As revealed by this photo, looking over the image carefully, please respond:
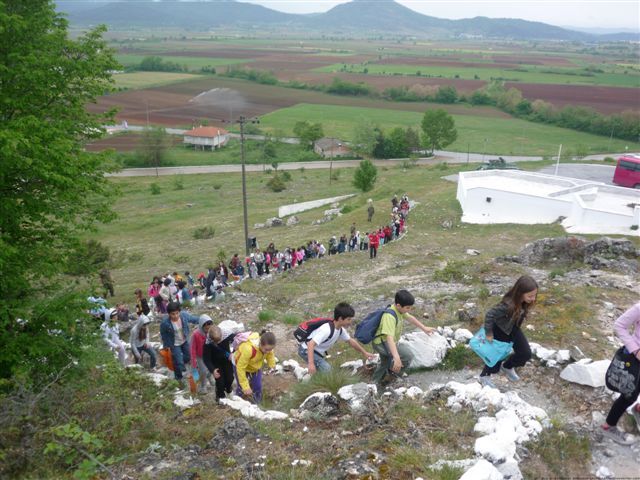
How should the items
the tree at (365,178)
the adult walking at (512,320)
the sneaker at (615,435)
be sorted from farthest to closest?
the tree at (365,178)
the adult walking at (512,320)
the sneaker at (615,435)

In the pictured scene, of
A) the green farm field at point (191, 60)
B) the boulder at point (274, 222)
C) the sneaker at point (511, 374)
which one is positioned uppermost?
the green farm field at point (191, 60)

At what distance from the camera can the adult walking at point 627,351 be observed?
482cm

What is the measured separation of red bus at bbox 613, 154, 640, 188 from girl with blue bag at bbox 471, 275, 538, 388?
26.7m

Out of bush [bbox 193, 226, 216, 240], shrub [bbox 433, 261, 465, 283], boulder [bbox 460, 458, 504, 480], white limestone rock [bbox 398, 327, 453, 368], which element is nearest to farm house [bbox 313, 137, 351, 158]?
bush [bbox 193, 226, 216, 240]

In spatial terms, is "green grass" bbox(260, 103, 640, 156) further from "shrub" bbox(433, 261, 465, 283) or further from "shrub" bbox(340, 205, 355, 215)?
"shrub" bbox(433, 261, 465, 283)

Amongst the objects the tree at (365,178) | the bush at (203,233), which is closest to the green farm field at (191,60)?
the tree at (365,178)

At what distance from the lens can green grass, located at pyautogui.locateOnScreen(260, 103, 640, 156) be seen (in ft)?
212

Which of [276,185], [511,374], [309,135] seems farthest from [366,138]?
[511,374]

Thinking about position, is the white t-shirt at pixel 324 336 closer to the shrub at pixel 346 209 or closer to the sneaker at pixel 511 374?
the sneaker at pixel 511 374

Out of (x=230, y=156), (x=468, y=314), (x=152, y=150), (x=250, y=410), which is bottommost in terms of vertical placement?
(x=230, y=156)

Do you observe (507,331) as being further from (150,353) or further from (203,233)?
(203,233)

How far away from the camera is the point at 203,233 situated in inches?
1150

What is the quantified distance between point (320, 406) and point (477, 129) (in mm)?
80282

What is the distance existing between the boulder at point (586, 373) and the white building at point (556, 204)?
53.0 feet
